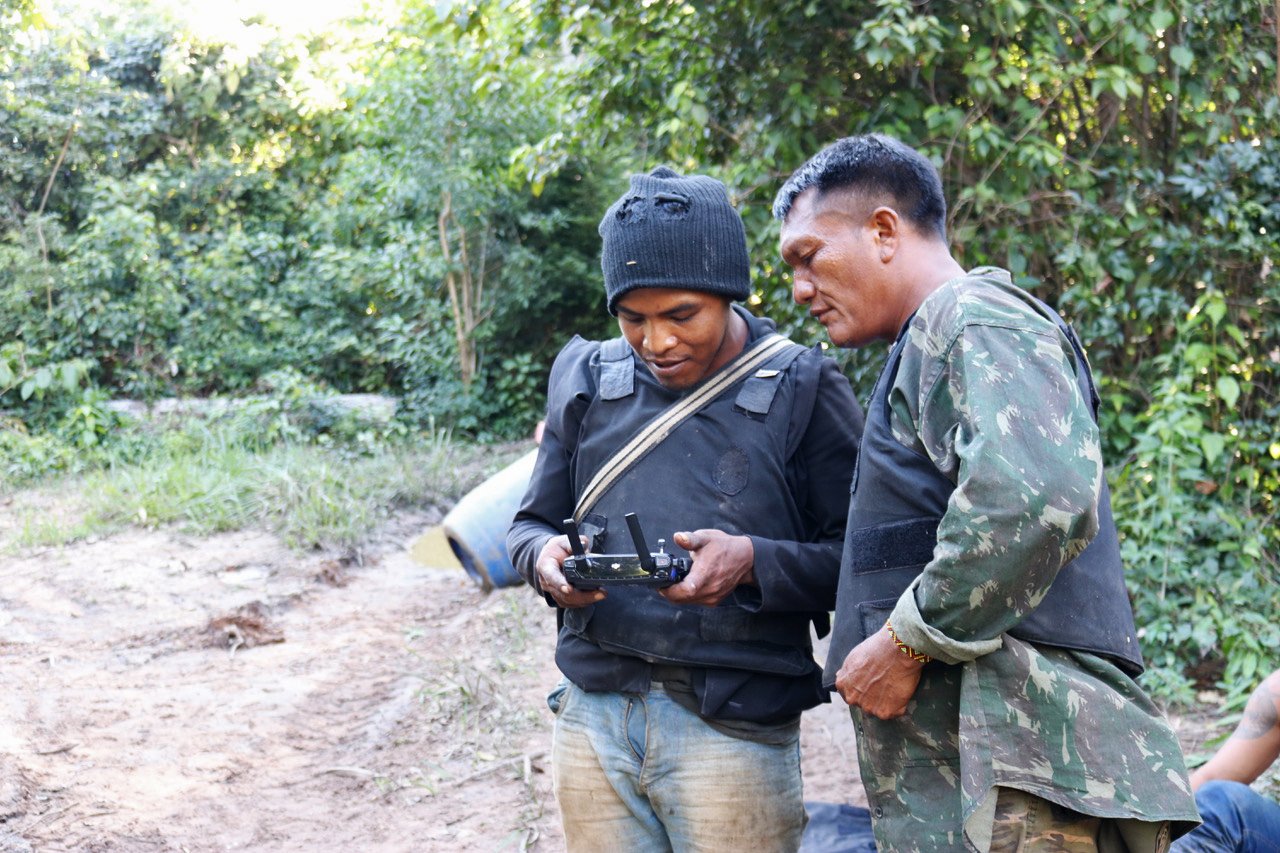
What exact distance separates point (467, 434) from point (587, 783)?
1020 cm

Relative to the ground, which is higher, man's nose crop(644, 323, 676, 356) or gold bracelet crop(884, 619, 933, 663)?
man's nose crop(644, 323, 676, 356)

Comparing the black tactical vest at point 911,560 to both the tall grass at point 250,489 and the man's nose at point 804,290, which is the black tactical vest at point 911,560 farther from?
the tall grass at point 250,489

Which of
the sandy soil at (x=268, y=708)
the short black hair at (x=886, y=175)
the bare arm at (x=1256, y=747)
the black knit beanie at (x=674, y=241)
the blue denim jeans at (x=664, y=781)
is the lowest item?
the sandy soil at (x=268, y=708)

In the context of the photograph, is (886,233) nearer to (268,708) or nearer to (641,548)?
(641,548)

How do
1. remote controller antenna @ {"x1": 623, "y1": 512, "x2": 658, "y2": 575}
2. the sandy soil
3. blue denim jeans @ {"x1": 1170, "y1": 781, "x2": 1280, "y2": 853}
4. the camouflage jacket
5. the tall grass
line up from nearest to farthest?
the camouflage jacket → remote controller antenna @ {"x1": 623, "y1": 512, "x2": 658, "y2": 575} → blue denim jeans @ {"x1": 1170, "y1": 781, "x2": 1280, "y2": 853} → the sandy soil → the tall grass

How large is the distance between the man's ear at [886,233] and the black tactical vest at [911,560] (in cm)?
13

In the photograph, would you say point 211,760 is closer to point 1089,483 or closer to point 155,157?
point 1089,483

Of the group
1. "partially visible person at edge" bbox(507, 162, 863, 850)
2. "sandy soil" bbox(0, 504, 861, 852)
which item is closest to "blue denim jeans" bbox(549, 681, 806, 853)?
"partially visible person at edge" bbox(507, 162, 863, 850)

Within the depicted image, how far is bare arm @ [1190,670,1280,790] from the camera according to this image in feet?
9.77

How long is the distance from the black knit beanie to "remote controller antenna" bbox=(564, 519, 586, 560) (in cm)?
42

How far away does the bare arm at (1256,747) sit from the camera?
2.98 m

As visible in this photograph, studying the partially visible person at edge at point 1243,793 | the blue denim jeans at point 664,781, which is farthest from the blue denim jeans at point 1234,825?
the blue denim jeans at point 664,781

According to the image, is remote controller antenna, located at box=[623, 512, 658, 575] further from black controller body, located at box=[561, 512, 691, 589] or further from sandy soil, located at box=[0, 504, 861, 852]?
sandy soil, located at box=[0, 504, 861, 852]

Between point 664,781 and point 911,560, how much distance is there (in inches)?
23.6
